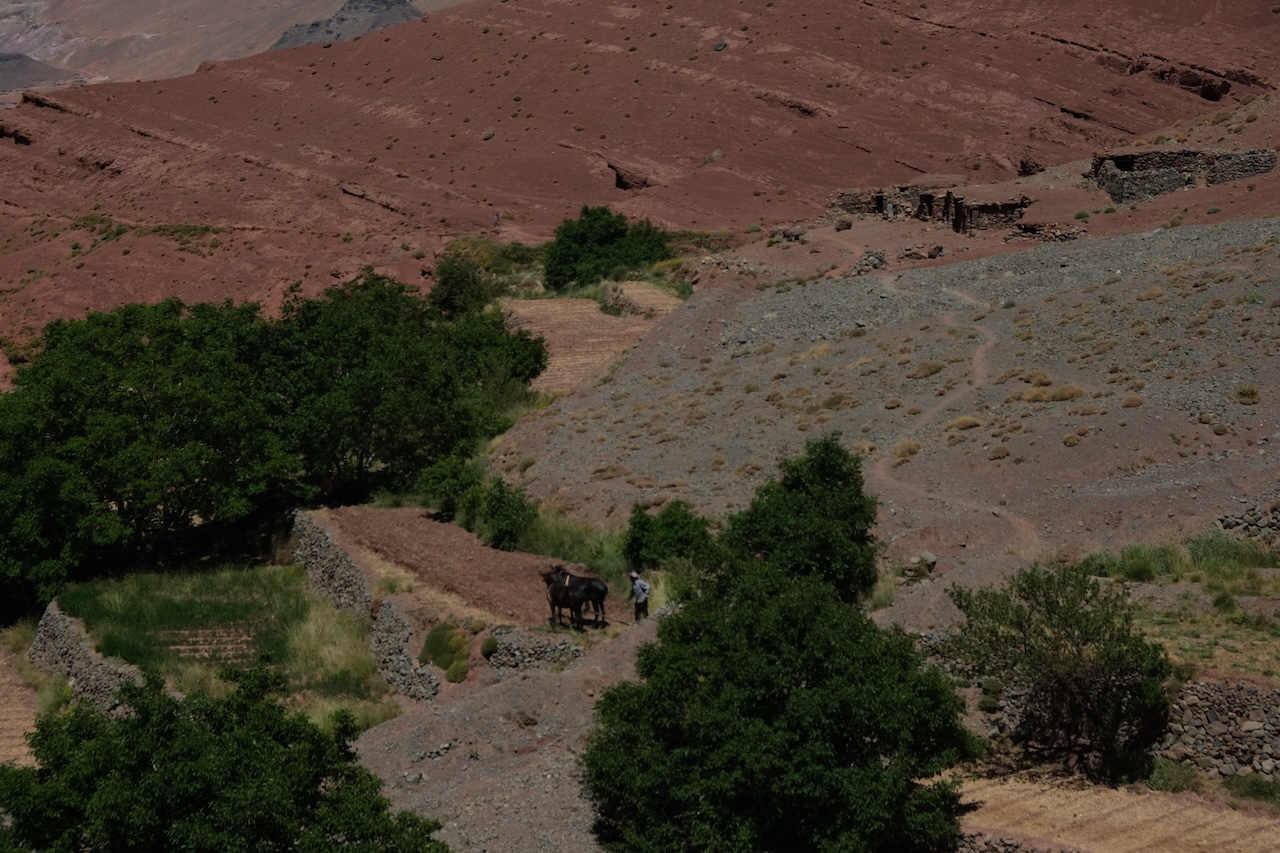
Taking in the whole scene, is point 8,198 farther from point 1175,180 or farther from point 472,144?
point 1175,180

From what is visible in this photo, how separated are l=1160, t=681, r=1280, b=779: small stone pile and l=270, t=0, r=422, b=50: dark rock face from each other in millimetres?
149726

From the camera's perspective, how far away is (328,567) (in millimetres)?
29891

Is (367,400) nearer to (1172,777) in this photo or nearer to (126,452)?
(126,452)

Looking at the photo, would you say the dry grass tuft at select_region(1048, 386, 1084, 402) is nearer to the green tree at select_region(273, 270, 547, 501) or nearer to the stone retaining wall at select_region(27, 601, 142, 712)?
the green tree at select_region(273, 270, 547, 501)

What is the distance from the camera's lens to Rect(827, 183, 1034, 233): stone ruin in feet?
156

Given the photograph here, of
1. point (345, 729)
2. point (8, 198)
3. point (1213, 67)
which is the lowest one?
point (8, 198)

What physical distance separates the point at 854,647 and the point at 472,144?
195 ft

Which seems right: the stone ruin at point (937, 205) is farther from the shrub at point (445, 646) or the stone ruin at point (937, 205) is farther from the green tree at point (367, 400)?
the shrub at point (445, 646)

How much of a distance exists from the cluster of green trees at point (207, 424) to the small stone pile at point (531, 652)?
9747mm

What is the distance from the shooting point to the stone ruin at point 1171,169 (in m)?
45.9

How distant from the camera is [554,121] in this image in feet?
243

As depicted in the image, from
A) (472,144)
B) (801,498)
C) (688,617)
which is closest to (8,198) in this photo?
(472,144)

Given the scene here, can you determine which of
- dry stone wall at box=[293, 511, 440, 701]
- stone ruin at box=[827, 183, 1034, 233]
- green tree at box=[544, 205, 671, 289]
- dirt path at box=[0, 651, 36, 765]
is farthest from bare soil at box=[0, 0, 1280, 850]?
green tree at box=[544, 205, 671, 289]

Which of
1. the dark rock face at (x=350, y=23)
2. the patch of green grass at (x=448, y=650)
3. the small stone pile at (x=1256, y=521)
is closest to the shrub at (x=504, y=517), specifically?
the patch of green grass at (x=448, y=650)
